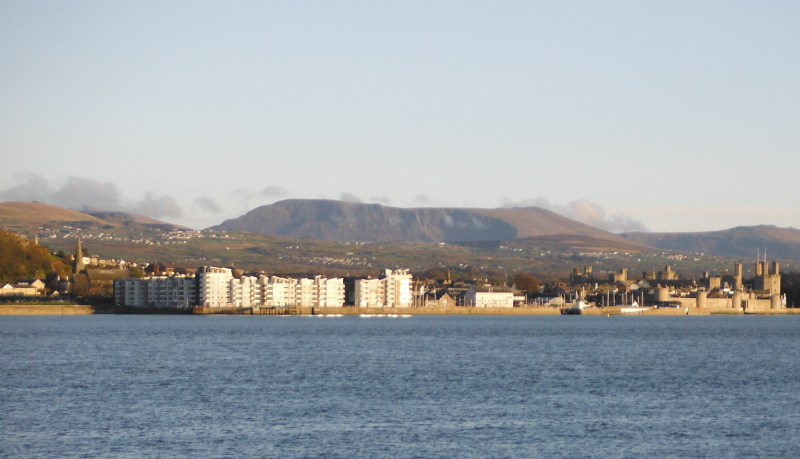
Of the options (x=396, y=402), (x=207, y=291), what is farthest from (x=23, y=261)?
(x=396, y=402)

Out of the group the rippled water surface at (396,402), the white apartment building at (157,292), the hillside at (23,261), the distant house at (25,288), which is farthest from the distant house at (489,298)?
the rippled water surface at (396,402)

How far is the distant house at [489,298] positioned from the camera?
14325cm

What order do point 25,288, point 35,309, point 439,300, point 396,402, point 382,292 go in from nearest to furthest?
point 396,402, point 35,309, point 25,288, point 382,292, point 439,300

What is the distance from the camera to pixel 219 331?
252 ft

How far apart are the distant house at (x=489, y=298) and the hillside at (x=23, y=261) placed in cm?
5254

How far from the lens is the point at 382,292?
13525 cm

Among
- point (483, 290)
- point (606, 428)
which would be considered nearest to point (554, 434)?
point (606, 428)

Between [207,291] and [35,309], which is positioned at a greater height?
[207,291]

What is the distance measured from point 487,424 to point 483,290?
123 m

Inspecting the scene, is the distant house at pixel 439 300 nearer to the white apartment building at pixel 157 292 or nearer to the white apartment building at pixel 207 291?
the white apartment building at pixel 207 291

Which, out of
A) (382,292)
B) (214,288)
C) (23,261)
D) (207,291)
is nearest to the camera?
(207,291)

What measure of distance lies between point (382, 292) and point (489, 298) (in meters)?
16.3

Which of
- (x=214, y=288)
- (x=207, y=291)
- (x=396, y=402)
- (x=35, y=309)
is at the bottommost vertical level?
(x=396, y=402)

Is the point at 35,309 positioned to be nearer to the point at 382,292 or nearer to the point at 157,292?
the point at 157,292
